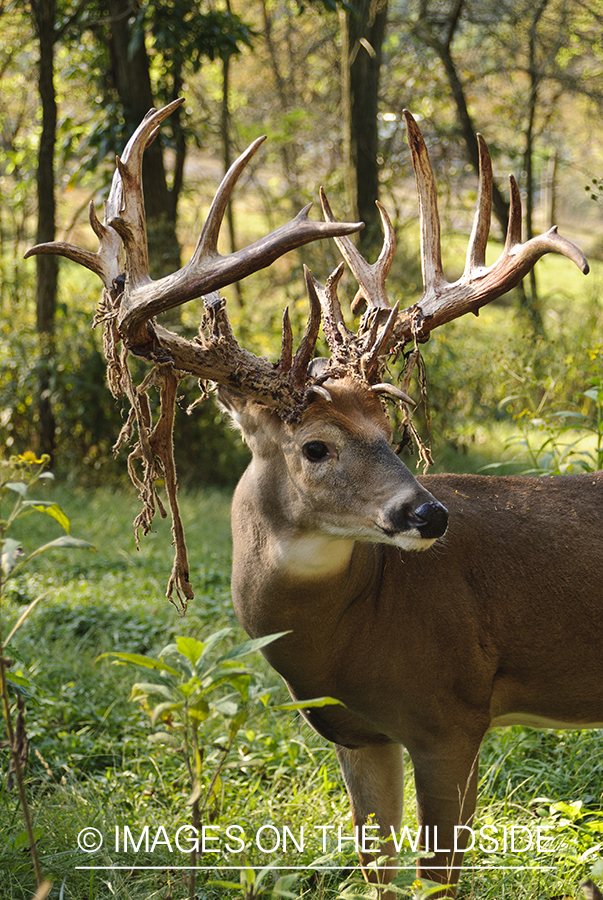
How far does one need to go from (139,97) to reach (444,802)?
7521 millimetres

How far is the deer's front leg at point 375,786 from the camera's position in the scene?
3.00m

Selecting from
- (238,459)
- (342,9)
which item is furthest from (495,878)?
(342,9)

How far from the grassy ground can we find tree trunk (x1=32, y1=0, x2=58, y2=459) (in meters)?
3.16

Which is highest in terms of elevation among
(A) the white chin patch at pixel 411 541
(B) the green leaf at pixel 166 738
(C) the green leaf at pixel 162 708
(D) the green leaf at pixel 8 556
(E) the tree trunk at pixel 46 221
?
(E) the tree trunk at pixel 46 221

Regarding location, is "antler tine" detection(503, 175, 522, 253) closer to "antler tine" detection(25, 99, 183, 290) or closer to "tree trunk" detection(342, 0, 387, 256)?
"antler tine" detection(25, 99, 183, 290)

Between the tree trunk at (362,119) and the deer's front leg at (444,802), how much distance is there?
243 inches

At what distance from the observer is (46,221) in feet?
26.7

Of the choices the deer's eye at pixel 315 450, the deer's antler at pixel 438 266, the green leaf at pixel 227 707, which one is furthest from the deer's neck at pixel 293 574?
the green leaf at pixel 227 707

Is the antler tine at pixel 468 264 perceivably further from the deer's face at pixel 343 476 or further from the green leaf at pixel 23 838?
the green leaf at pixel 23 838

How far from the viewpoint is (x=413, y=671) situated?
8.49 ft

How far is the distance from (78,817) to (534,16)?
1093 centimetres

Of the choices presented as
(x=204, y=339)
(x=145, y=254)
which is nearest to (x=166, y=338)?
(x=204, y=339)

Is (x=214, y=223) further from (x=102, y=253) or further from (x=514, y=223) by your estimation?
(x=514, y=223)

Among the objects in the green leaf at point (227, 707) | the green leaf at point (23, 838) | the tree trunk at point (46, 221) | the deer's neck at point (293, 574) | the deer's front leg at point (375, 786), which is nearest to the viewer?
the green leaf at point (227, 707)
